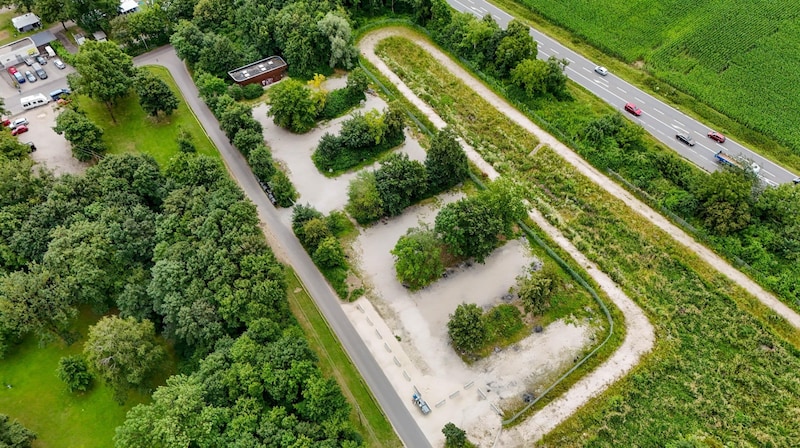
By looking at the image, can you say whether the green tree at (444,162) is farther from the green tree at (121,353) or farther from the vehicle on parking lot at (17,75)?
the vehicle on parking lot at (17,75)

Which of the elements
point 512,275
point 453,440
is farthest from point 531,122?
point 453,440

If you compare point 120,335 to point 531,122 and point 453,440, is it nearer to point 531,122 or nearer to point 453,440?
point 453,440

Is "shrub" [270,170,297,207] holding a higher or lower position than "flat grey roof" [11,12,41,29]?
lower

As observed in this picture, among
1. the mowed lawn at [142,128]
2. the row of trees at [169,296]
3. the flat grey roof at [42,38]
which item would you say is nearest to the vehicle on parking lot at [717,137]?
the row of trees at [169,296]

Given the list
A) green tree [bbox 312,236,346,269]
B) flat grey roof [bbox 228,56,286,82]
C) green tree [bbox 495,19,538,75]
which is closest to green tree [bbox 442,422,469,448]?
green tree [bbox 312,236,346,269]

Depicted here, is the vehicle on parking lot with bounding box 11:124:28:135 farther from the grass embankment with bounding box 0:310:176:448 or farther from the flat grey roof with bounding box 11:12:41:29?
the grass embankment with bounding box 0:310:176:448

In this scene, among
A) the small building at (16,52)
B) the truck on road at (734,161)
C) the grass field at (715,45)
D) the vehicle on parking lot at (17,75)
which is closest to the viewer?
the truck on road at (734,161)
